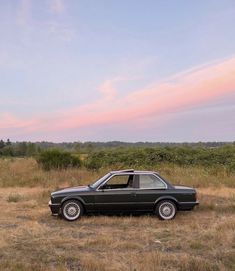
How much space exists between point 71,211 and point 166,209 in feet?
8.87

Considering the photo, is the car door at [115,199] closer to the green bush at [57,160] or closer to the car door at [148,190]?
the car door at [148,190]

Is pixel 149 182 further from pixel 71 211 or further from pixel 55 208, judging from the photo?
pixel 55 208

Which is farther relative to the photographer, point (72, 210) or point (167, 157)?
point (167, 157)

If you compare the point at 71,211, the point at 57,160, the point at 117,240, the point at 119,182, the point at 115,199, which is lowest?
the point at 117,240

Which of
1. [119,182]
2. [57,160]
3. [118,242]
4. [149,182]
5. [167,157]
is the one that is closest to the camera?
[118,242]

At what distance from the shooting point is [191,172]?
26906 mm

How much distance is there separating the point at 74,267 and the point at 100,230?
12.9 ft

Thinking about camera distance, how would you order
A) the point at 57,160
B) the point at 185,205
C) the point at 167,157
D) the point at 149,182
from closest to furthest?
the point at 185,205 < the point at 149,182 < the point at 57,160 < the point at 167,157

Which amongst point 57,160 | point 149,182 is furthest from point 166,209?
point 57,160

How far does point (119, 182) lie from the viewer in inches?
582

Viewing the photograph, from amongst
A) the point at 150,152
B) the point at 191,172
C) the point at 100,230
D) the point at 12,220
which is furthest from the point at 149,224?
the point at 150,152

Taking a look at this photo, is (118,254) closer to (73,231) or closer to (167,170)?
(73,231)

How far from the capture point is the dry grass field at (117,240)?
8438 mm

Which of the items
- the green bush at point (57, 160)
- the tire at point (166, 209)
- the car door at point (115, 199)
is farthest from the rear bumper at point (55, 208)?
the green bush at point (57, 160)
